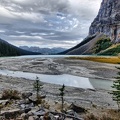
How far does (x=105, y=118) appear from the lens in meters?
12.5

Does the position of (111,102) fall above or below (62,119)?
below

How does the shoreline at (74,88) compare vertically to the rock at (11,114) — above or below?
below

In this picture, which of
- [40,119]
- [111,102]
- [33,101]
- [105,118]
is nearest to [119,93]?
[111,102]

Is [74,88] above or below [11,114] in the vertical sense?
below

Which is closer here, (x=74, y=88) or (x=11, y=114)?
(x=11, y=114)

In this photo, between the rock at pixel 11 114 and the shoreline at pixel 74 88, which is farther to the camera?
the shoreline at pixel 74 88

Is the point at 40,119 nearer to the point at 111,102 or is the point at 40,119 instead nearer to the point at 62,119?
the point at 62,119

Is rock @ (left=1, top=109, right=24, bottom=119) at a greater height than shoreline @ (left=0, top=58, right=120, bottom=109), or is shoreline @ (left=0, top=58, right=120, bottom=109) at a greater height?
rock @ (left=1, top=109, right=24, bottom=119)

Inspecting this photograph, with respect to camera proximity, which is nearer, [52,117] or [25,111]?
[52,117]

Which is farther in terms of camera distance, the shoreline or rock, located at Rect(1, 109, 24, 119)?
the shoreline

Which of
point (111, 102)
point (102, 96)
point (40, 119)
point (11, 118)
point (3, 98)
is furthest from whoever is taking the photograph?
point (102, 96)

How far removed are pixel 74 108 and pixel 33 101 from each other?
3.55m

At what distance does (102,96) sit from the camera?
30328mm

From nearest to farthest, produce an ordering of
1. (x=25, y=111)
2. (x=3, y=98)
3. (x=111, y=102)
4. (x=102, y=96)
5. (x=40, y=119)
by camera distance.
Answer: (x=40, y=119) < (x=25, y=111) < (x=3, y=98) < (x=111, y=102) < (x=102, y=96)
